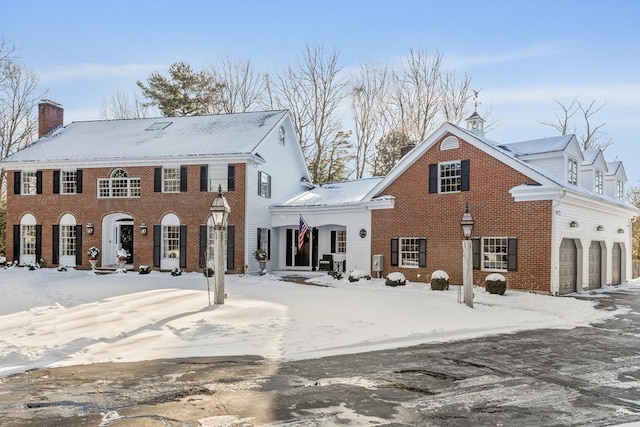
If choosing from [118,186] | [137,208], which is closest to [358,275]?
[137,208]

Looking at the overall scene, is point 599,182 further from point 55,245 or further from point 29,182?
point 29,182

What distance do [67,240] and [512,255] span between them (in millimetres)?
20895

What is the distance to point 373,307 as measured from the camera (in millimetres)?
12938

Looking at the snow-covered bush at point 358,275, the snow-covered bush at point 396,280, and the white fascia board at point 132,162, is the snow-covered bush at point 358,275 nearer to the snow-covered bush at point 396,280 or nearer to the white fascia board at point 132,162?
the snow-covered bush at point 396,280

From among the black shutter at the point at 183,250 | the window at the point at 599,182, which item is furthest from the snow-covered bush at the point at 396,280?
the window at the point at 599,182

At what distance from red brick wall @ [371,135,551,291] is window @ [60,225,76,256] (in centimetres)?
1508

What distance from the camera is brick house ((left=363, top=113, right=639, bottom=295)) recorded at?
16.9 metres

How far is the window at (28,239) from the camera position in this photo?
24.6 metres

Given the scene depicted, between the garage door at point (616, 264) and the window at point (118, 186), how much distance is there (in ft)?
73.8

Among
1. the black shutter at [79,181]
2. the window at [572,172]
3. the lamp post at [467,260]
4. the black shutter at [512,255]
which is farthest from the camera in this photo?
the black shutter at [79,181]

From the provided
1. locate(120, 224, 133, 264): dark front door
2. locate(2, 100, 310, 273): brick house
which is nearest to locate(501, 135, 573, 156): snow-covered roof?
locate(2, 100, 310, 273): brick house

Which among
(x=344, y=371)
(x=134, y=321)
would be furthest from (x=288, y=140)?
(x=344, y=371)

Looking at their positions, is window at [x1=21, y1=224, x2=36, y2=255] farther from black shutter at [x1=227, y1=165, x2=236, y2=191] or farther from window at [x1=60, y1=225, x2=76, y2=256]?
black shutter at [x1=227, y1=165, x2=236, y2=191]

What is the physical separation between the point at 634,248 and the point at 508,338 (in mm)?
25994
